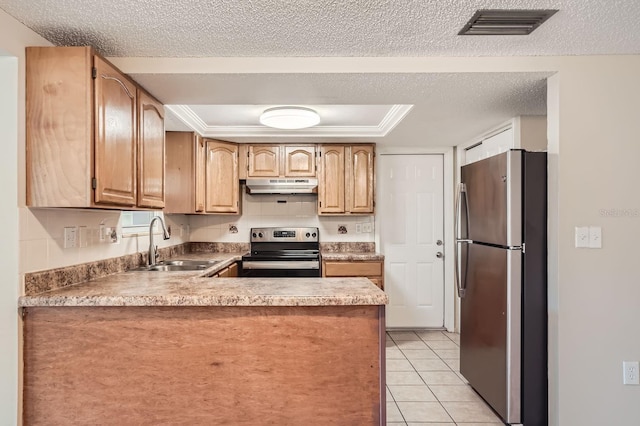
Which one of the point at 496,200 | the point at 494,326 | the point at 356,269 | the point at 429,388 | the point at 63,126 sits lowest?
the point at 429,388

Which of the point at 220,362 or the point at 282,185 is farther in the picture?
the point at 282,185

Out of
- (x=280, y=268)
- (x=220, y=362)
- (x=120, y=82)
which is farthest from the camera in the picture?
(x=280, y=268)

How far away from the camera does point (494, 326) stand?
99.0 inches

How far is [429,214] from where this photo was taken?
4609 mm

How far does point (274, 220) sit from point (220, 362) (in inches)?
110

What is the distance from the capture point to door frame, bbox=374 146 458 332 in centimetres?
454

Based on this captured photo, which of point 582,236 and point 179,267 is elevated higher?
point 582,236

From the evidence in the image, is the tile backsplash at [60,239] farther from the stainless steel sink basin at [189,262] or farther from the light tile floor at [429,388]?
the light tile floor at [429,388]

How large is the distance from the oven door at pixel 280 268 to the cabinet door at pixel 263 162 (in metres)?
0.92

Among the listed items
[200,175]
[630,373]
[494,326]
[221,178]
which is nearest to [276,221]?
[221,178]

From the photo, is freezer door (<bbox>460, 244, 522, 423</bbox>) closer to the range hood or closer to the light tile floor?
the light tile floor

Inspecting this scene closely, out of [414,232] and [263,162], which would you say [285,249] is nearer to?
[263,162]

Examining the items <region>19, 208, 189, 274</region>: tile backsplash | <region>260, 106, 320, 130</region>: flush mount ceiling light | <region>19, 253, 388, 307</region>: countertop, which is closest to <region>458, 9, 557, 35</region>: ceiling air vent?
<region>19, 253, 388, 307</region>: countertop

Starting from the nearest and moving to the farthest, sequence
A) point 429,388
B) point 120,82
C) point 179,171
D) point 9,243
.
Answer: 1. point 9,243
2. point 120,82
3. point 429,388
4. point 179,171
